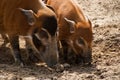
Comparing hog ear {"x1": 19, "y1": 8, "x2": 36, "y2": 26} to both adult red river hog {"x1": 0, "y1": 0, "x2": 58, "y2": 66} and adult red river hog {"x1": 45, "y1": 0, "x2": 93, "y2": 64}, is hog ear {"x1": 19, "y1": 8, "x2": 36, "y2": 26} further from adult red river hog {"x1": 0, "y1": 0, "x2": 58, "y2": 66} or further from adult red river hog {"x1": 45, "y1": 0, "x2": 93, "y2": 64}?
adult red river hog {"x1": 45, "y1": 0, "x2": 93, "y2": 64}

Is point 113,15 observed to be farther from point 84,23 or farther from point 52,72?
point 52,72

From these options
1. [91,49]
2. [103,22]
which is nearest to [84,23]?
[91,49]

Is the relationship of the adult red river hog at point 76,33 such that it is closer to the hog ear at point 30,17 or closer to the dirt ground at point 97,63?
the dirt ground at point 97,63

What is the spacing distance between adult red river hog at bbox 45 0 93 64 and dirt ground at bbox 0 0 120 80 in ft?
0.87

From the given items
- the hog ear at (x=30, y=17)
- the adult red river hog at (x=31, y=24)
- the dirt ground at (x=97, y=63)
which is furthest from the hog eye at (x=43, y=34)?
the dirt ground at (x=97, y=63)

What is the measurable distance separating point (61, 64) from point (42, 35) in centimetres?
76

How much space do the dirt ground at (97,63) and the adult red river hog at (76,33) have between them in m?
0.26

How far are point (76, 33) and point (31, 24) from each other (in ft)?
3.15

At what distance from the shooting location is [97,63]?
8711 millimetres

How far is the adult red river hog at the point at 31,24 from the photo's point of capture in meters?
8.13

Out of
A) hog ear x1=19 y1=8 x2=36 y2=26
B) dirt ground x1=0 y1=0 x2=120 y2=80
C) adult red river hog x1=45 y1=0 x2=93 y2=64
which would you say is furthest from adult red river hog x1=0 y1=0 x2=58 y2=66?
adult red river hog x1=45 y1=0 x2=93 y2=64

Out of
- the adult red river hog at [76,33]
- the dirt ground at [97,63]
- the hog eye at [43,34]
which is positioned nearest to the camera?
the dirt ground at [97,63]

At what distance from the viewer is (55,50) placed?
820 cm

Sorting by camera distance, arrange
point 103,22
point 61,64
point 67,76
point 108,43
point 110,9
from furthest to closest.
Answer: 1. point 110,9
2. point 103,22
3. point 108,43
4. point 61,64
5. point 67,76
